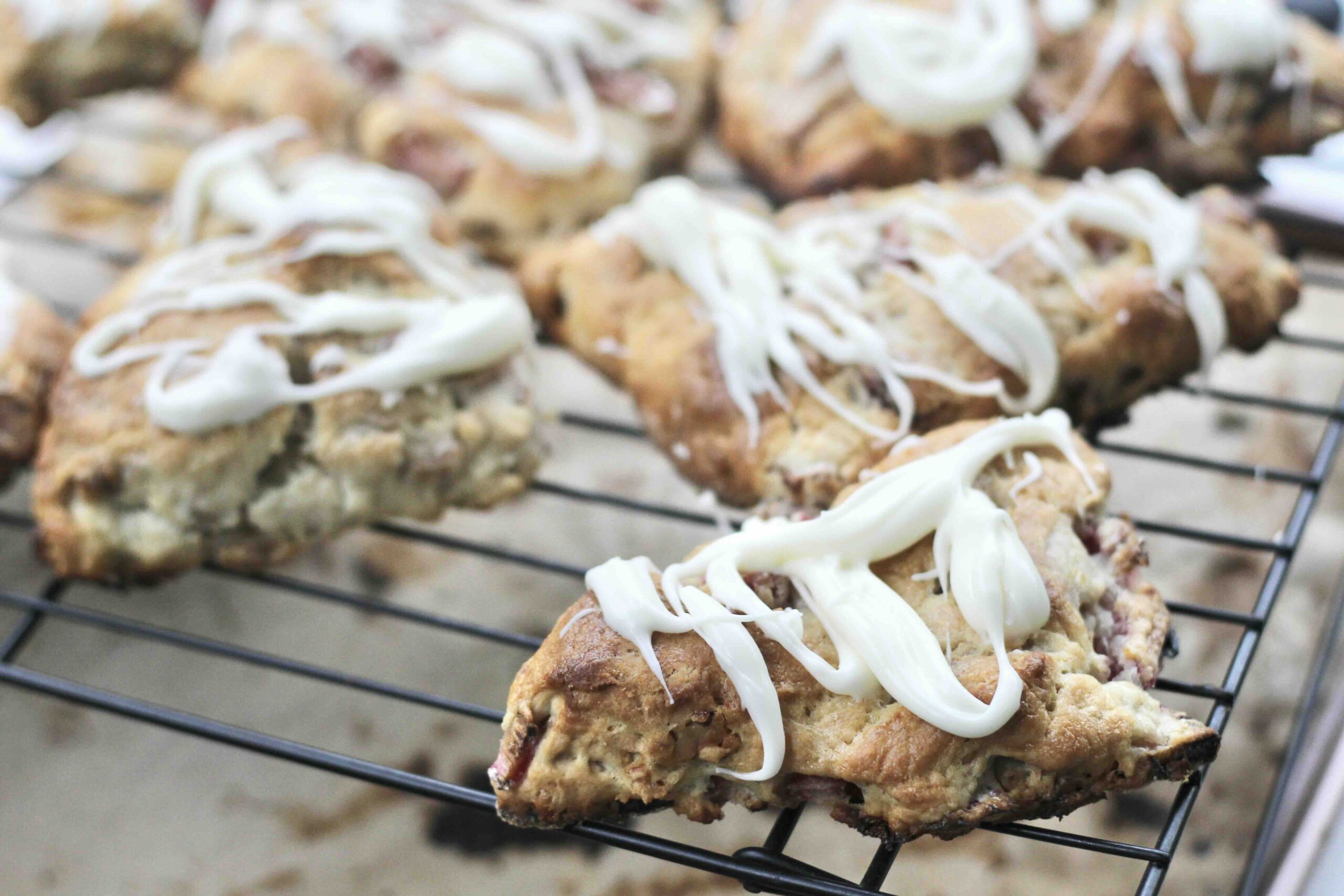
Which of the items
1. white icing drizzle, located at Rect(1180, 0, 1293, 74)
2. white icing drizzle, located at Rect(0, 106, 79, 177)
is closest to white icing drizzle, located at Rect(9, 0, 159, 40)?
white icing drizzle, located at Rect(0, 106, 79, 177)

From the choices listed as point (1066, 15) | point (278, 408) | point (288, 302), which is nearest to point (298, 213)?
point (288, 302)

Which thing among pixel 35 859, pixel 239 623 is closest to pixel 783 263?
pixel 239 623

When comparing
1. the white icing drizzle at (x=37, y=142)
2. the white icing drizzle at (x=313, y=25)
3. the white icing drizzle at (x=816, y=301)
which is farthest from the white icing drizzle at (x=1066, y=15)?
the white icing drizzle at (x=37, y=142)

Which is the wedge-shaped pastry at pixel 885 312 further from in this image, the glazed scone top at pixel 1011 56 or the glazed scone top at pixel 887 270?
the glazed scone top at pixel 1011 56

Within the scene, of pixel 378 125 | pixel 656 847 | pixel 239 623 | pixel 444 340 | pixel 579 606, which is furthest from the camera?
pixel 378 125

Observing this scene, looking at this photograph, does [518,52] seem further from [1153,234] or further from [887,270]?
[1153,234]

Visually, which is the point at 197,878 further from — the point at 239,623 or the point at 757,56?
the point at 757,56
